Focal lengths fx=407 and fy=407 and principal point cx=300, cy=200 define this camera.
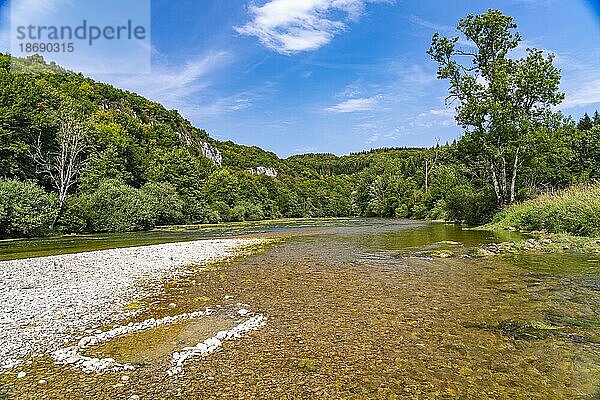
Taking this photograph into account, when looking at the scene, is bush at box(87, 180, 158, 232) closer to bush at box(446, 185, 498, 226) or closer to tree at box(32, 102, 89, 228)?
tree at box(32, 102, 89, 228)

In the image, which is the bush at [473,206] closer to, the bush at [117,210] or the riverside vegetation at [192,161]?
the riverside vegetation at [192,161]

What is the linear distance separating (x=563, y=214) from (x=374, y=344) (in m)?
22.0

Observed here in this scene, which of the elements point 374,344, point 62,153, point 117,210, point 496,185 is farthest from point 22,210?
point 496,185

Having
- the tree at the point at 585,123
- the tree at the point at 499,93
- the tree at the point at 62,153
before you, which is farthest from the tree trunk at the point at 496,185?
the tree at the point at 585,123

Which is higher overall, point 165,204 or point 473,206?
point 165,204

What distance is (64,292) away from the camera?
11070mm

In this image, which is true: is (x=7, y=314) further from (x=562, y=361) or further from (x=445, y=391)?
(x=562, y=361)

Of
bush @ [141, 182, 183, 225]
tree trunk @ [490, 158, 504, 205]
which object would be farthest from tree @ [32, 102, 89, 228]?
tree trunk @ [490, 158, 504, 205]

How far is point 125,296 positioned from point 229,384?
6382 mm

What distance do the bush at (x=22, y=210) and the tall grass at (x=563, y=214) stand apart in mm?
38743

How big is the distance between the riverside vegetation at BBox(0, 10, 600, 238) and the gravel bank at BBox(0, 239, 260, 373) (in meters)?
20.7

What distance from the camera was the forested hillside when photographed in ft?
127

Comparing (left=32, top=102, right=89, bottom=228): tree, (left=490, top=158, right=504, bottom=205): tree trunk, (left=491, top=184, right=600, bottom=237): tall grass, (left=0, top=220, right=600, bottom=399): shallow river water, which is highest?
(left=32, top=102, right=89, bottom=228): tree

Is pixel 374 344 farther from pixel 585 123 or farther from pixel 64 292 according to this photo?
pixel 585 123
